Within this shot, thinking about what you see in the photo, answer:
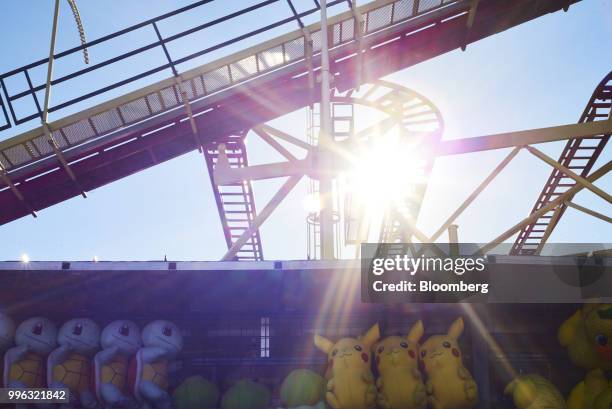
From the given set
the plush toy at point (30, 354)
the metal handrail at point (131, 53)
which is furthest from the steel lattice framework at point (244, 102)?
the plush toy at point (30, 354)

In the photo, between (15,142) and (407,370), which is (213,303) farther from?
(15,142)

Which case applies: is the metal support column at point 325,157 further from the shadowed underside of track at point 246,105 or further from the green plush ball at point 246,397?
the green plush ball at point 246,397

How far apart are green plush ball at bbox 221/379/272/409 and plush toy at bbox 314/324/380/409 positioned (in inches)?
40.7

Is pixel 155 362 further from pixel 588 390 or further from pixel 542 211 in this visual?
pixel 542 211

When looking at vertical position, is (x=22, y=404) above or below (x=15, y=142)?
below

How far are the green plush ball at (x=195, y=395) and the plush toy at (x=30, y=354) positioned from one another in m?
1.99

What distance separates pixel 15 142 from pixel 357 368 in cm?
778

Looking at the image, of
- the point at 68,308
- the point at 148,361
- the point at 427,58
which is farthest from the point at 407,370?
the point at 427,58

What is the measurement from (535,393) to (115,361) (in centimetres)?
607

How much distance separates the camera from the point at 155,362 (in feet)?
27.6

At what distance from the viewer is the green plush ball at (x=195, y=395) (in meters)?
8.32

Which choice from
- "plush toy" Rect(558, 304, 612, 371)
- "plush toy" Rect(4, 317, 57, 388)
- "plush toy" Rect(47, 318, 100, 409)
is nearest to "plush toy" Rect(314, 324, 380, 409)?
"plush toy" Rect(558, 304, 612, 371)

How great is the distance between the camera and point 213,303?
930cm

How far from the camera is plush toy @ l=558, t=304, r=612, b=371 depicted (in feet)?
25.9
